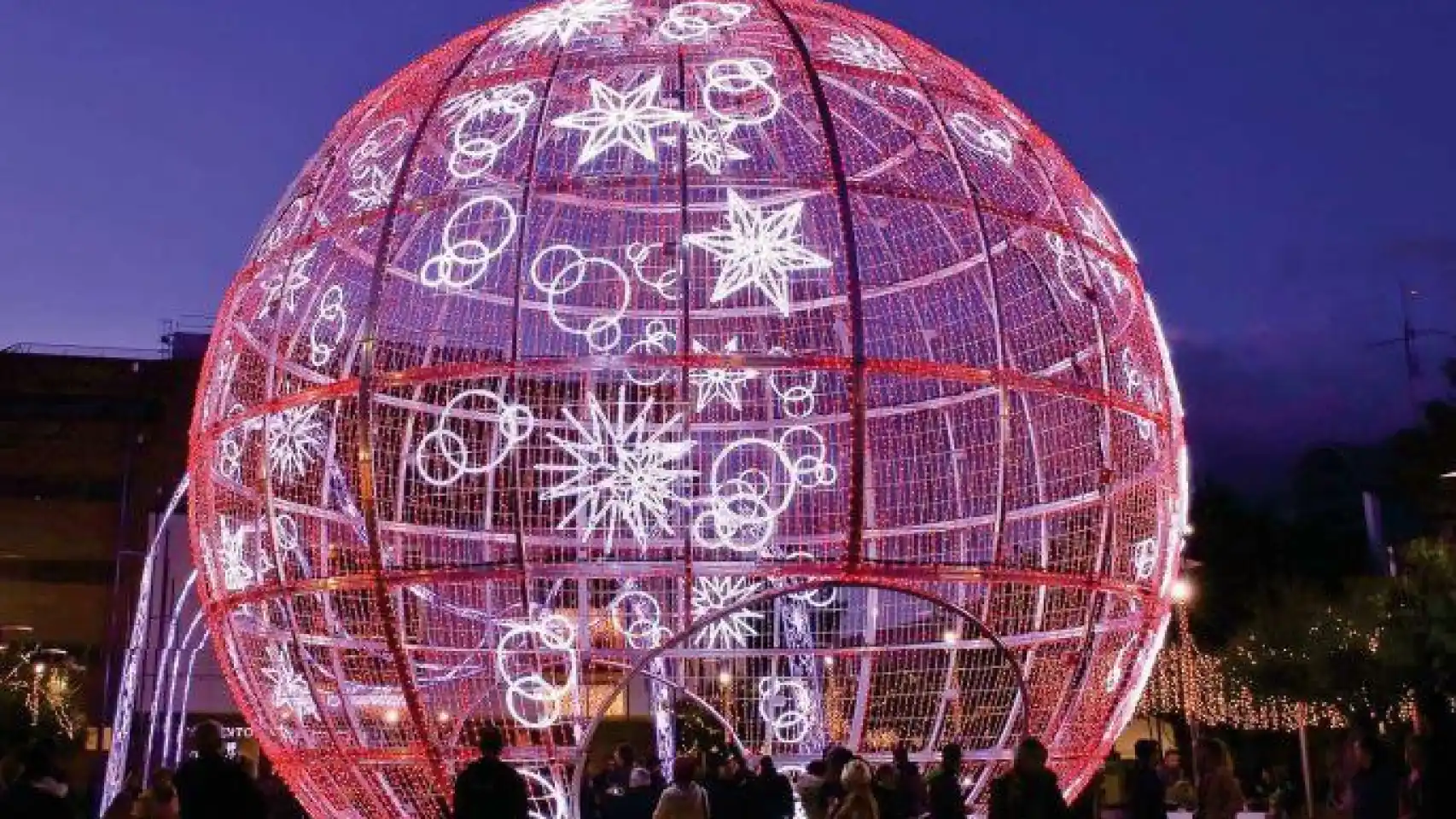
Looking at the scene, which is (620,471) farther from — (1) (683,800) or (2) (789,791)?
(1) (683,800)

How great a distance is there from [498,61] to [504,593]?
4699 mm

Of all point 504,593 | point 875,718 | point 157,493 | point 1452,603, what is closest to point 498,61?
point 504,593

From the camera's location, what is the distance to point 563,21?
10.8 m

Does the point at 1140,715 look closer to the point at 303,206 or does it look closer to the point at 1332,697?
the point at 1332,697

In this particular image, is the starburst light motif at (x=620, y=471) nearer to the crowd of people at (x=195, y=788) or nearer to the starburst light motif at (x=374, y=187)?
the starburst light motif at (x=374, y=187)

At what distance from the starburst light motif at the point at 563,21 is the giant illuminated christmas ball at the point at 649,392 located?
0.09ft

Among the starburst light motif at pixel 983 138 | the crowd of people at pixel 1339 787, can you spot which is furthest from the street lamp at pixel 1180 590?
the starburst light motif at pixel 983 138

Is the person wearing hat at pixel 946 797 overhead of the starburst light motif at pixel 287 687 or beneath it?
beneath

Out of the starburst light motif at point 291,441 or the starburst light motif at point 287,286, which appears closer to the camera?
the starburst light motif at point 291,441

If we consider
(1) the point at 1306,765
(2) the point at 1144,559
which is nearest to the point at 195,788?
(2) the point at 1144,559

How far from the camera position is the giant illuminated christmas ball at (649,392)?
975 cm

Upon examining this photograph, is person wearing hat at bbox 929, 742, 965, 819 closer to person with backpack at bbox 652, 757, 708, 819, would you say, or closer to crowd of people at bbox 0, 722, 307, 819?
person with backpack at bbox 652, 757, 708, 819

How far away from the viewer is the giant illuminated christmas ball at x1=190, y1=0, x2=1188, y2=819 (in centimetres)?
975

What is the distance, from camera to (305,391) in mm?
9820
